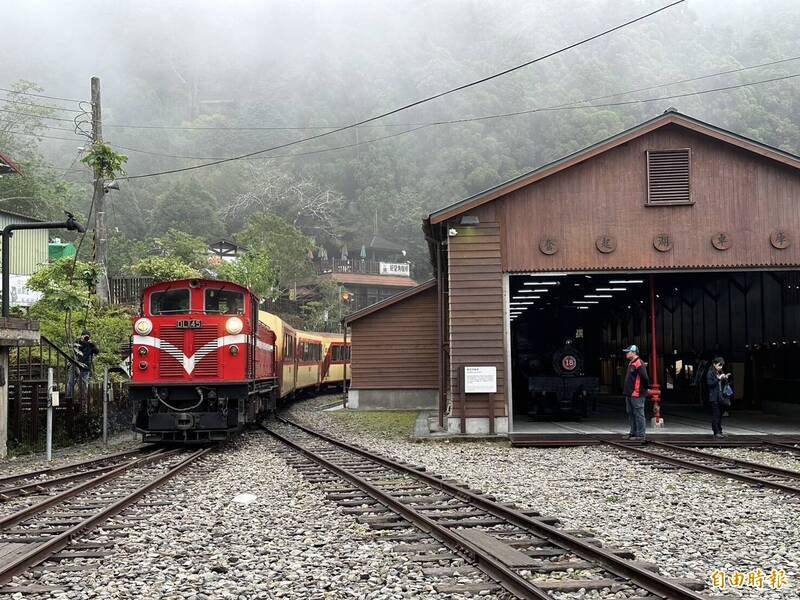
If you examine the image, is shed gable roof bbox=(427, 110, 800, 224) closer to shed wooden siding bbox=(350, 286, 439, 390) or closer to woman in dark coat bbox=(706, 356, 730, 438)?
woman in dark coat bbox=(706, 356, 730, 438)

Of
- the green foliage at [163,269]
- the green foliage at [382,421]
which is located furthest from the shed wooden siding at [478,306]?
the green foliage at [163,269]

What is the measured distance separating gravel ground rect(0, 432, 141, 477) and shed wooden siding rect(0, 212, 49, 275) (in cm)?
1883

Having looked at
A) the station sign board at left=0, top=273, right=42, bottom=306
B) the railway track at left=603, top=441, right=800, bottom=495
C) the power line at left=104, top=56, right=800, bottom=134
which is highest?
the power line at left=104, top=56, right=800, bottom=134

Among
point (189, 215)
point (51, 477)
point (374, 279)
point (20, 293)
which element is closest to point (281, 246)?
point (374, 279)

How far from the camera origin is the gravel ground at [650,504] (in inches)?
247

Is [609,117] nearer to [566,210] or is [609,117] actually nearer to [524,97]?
[524,97]

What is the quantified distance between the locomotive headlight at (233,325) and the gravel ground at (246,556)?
532 centimetres

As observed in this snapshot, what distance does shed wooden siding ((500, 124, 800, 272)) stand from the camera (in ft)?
54.5

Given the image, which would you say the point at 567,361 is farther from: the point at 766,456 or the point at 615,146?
the point at 766,456

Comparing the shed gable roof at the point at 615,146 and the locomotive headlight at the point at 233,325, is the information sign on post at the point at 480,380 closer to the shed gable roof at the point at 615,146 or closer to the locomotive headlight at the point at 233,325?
the shed gable roof at the point at 615,146

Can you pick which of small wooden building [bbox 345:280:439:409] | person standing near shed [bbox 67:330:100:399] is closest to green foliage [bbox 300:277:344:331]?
small wooden building [bbox 345:280:439:409]

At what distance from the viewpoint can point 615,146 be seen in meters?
16.8

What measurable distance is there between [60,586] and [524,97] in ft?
301

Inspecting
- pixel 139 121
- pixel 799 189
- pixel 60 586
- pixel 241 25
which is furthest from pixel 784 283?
pixel 241 25
